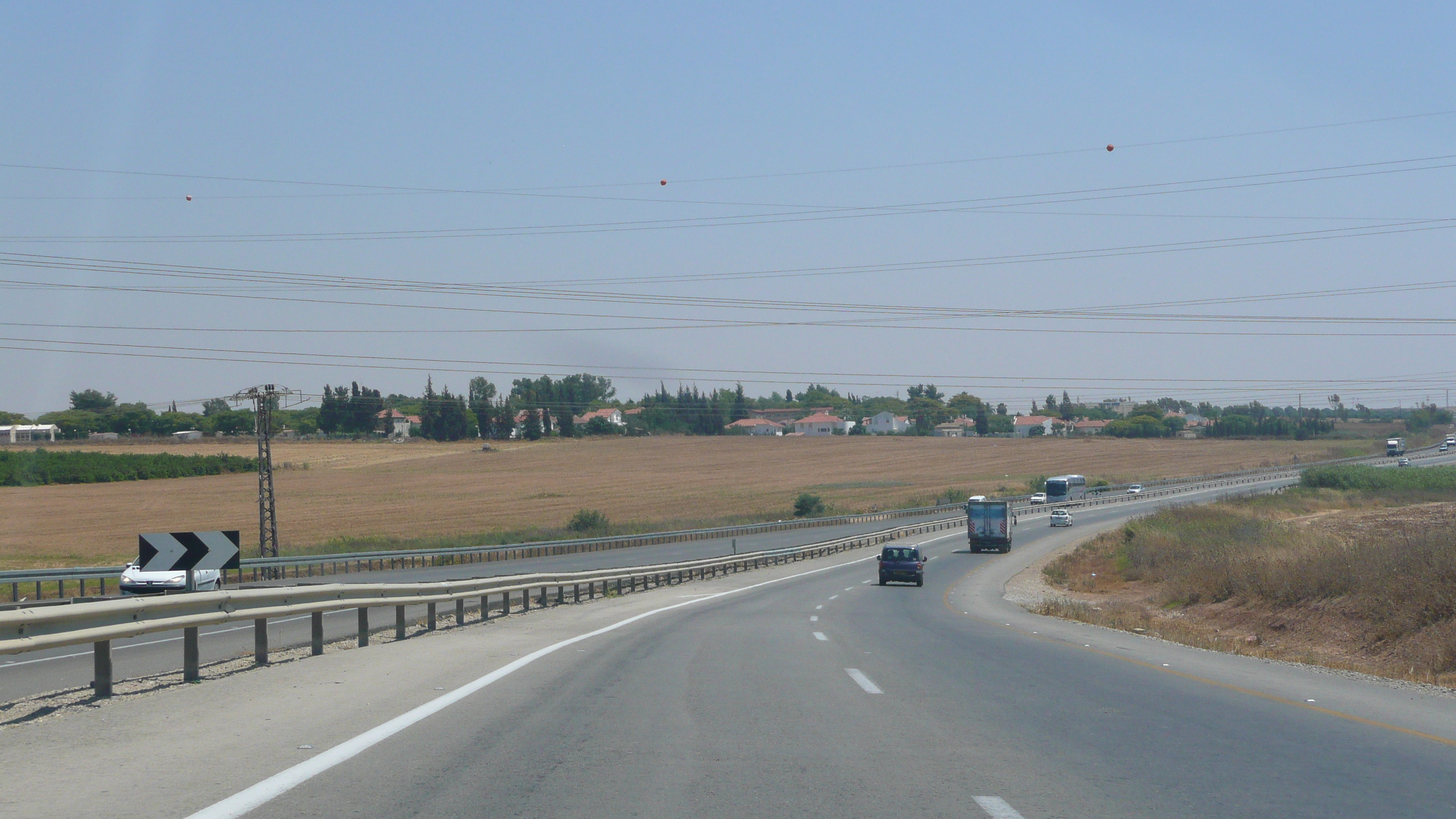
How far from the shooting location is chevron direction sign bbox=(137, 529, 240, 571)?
11766 mm

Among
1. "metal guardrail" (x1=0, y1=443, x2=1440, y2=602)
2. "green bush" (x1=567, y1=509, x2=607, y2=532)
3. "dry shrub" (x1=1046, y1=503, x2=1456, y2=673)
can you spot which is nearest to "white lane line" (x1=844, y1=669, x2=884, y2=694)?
"dry shrub" (x1=1046, y1=503, x2=1456, y2=673)

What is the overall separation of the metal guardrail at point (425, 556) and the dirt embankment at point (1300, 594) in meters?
24.5

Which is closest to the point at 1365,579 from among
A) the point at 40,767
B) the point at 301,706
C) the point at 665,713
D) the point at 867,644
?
the point at 867,644

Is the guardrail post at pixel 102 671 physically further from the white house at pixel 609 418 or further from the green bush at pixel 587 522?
the white house at pixel 609 418

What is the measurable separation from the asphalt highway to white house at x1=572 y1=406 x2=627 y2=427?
470 ft

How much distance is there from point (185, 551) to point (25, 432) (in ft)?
264

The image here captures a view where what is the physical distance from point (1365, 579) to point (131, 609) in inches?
898

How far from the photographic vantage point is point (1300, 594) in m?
26.2

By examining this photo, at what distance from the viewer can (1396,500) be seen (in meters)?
67.4

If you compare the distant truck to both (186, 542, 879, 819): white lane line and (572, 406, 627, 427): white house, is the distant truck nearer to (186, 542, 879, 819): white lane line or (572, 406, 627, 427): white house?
(186, 542, 879, 819): white lane line

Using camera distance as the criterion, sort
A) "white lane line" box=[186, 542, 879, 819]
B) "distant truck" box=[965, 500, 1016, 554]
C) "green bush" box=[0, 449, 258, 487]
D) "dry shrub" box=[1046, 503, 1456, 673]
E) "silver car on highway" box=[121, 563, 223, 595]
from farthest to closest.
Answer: "green bush" box=[0, 449, 258, 487] → "distant truck" box=[965, 500, 1016, 554] → "silver car on highway" box=[121, 563, 223, 595] → "dry shrub" box=[1046, 503, 1456, 673] → "white lane line" box=[186, 542, 879, 819]

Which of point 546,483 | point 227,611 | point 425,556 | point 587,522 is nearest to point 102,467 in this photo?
point 546,483

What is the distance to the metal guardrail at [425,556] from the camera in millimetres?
30969

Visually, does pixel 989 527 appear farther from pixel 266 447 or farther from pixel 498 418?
pixel 498 418
